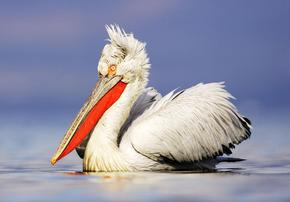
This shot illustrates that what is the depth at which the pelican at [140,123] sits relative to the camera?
28.7 feet

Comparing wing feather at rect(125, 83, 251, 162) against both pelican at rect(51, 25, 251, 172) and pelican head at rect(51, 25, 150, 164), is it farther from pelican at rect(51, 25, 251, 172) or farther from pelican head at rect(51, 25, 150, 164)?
pelican head at rect(51, 25, 150, 164)

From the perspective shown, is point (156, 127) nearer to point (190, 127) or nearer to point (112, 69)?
point (190, 127)

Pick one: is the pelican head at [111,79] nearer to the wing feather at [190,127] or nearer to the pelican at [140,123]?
the pelican at [140,123]

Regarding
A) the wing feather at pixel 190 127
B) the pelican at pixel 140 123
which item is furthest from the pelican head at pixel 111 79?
the wing feather at pixel 190 127

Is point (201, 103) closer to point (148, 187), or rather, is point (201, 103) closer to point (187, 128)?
point (187, 128)

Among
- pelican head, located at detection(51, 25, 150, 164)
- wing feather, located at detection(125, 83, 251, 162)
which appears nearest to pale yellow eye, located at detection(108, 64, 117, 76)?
pelican head, located at detection(51, 25, 150, 164)

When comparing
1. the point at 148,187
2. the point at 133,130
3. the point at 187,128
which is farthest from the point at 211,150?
the point at 148,187

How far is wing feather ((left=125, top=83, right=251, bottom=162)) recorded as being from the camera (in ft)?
28.4

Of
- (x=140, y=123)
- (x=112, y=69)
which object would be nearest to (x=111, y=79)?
(x=112, y=69)

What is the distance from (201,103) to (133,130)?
3.35 ft

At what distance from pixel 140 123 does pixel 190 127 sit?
2.10 feet

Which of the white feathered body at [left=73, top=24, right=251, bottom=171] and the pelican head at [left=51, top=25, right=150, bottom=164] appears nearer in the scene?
the white feathered body at [left=73, top=24, right=251, bottom=171]

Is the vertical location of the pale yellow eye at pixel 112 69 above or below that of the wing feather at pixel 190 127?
above

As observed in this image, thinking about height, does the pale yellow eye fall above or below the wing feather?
above
